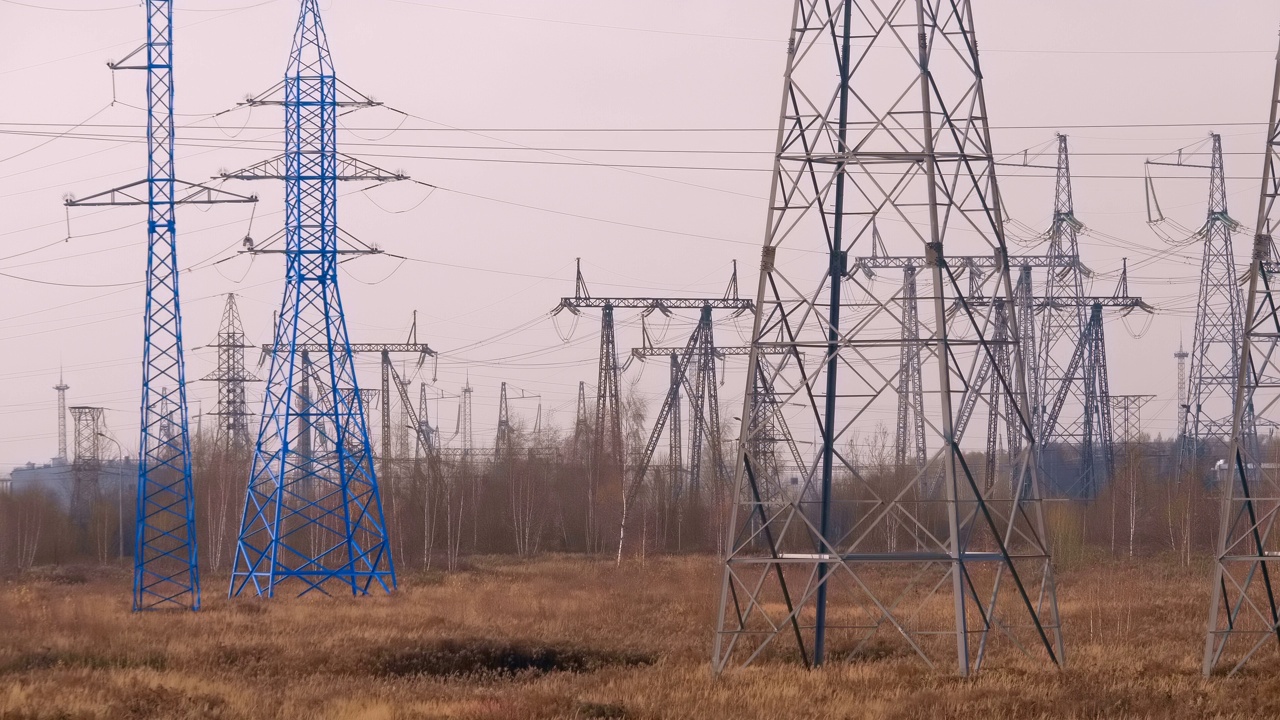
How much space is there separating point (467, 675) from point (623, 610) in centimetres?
1054

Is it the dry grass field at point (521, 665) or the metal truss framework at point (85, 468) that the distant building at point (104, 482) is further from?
the dry grass field at point (521, 665)

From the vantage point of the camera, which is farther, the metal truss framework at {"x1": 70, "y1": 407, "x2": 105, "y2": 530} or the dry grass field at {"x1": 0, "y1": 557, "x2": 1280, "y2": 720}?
the metal truss framework at {"x1": 70, "y1": 407, "x2": 105, "y2": 530}

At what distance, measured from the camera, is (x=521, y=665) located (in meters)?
24.7

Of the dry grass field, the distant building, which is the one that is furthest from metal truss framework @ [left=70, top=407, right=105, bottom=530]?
the dry grass field

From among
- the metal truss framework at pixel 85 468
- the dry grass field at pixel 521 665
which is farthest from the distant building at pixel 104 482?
the dry grass field at pixel 521 665

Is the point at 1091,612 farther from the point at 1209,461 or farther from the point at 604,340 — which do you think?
the point at 1209,461

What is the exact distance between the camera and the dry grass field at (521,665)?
57.8ft

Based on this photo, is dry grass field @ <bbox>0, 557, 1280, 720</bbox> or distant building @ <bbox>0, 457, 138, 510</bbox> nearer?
dry grass field @ <bbox>0, 557, 1280, 720</bbox>

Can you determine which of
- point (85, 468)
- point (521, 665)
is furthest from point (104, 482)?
point (521, 665)

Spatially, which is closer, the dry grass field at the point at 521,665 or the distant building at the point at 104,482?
the dry grass field at the point at 521,665

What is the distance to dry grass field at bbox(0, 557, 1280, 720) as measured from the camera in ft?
57.8

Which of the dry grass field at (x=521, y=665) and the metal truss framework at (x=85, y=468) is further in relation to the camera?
the metal truss framework at (x=85, y=468)

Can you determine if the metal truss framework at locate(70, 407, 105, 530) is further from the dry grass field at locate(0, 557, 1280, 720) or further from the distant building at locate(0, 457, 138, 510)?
the dry grass field at locate(0, 557, 1280, 720)

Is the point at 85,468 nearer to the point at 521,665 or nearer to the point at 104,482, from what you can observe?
the point at 104,482
